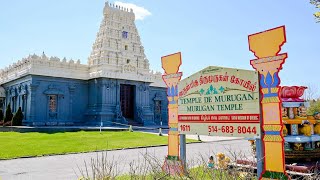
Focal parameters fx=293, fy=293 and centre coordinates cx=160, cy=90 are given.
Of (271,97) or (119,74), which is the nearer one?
(271,97)

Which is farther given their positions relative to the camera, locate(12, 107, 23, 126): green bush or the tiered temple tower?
the tiered temple tower

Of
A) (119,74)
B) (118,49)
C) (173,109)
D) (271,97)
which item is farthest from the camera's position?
(118,49)

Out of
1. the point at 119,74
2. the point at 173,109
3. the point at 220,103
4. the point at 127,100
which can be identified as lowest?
the point at 173,109

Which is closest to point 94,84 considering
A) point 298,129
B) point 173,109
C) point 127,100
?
point 127,100

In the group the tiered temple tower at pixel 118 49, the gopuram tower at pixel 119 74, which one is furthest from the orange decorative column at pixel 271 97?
the tiered temple tower at pixel 118 49

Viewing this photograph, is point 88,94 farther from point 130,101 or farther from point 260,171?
point 260,171

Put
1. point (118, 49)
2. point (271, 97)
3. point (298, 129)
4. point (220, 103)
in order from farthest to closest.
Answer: point (118, 49) → point (298, 129) → point (220, 103) → point (271, 97)

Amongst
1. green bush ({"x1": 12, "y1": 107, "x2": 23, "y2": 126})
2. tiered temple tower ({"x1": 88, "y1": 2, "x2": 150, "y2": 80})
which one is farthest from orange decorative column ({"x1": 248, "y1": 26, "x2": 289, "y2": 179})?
green bush ({"x1": 12, "y1": 107, "x2": 23, "y2": 126})

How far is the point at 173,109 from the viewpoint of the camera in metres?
8.38

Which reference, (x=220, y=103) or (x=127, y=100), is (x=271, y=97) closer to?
(x=220, y=103)

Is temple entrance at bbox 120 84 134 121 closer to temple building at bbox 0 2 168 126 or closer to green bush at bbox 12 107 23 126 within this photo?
temple building at bbox 0 2 168 126

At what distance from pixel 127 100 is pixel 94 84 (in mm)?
4758

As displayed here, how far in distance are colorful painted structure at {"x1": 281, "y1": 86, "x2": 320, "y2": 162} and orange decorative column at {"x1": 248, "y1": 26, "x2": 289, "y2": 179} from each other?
289cm

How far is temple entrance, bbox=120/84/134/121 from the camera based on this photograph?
1457 inches
